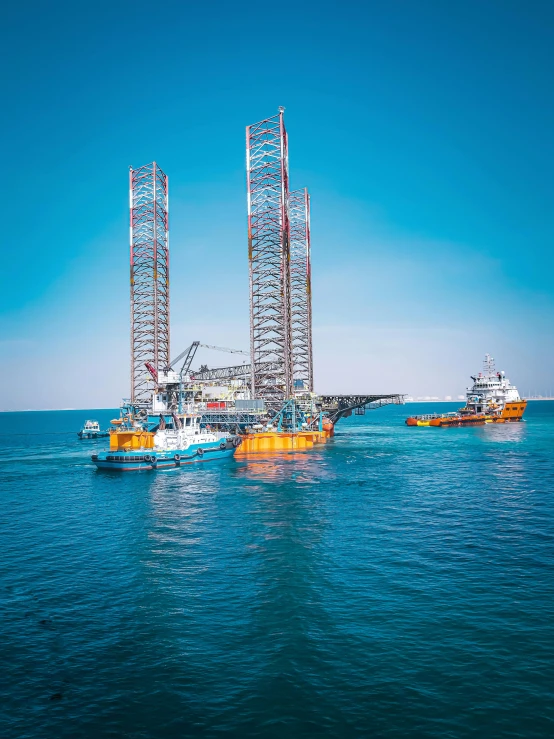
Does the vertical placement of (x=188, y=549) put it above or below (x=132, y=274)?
below

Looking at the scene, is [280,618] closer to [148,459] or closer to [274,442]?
[148,459]

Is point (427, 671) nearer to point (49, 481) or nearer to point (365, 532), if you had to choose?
point (365, 532)

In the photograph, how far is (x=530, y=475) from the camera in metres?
57.1

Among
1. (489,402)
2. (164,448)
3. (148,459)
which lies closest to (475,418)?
(489,402)

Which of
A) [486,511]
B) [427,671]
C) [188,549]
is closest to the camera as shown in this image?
[427,671]

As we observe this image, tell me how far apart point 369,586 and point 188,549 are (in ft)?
39.4

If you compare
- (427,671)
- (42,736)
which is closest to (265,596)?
(427,671)

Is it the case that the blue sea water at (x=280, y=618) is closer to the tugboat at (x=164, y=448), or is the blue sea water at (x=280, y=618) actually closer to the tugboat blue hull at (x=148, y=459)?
the tugboat blue hull at (x=148, y=459)

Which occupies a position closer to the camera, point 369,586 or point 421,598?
point 421,598

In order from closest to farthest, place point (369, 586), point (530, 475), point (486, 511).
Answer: point (369, 586) < point (486, 511) < point (530, 475)

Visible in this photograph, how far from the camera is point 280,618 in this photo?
20938 millimetres

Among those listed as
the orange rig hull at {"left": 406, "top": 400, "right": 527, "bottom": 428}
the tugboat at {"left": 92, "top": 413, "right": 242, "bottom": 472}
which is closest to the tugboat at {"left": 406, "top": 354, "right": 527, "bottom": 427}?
the orange rig hull at {"left": 406, "top": 400, "right": 527, "bottom": 428}

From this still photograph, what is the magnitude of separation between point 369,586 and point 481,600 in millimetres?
5052

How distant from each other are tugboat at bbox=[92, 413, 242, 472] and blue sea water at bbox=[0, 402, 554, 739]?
20.5 meters
